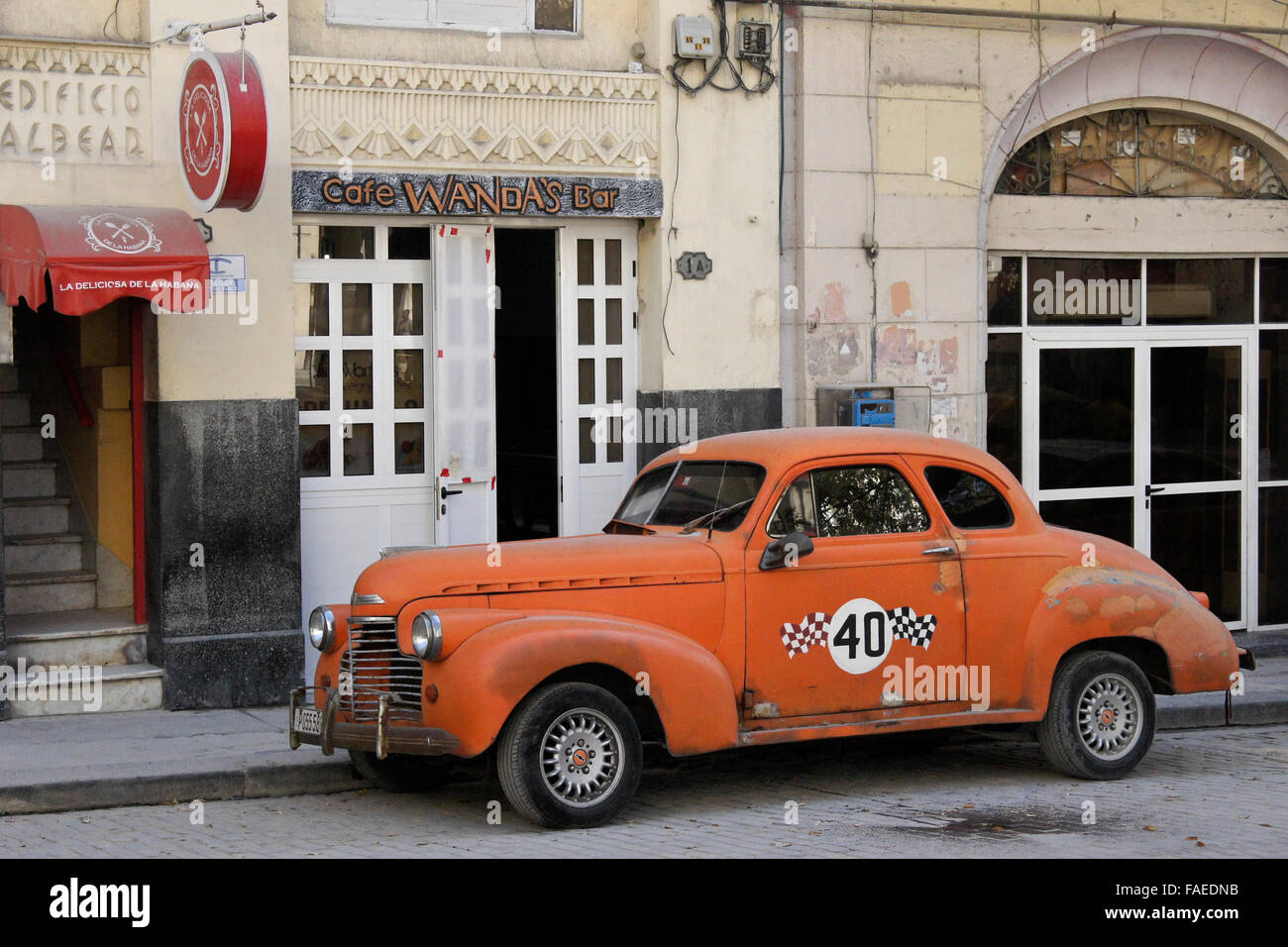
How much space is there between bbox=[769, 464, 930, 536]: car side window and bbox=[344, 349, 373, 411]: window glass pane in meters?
3.97

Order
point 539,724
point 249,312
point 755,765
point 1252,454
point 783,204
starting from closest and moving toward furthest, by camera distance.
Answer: point 539,724 → point 755,765 → point 249,312 → point 783,204 → point 1252,454

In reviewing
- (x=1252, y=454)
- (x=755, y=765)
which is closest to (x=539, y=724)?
(x=755, y=765)

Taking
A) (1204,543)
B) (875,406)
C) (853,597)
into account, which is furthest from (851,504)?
(1204,543)

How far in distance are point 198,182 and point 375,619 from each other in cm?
343

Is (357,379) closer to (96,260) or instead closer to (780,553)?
(96,260)

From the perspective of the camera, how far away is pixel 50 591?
11.5 metres

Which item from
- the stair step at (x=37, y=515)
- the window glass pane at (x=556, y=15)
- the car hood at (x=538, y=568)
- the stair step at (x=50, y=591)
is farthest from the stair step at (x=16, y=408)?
the car hood at (x=538, y=568)

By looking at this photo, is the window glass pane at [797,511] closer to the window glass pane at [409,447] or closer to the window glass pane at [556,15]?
the window glass pane at [409,447]

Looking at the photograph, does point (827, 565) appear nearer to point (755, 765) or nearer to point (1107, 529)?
point (755, 765)

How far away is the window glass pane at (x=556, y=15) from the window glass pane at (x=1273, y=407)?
21.5ft

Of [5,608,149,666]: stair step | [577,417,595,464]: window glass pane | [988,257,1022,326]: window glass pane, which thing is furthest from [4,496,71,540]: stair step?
[988,257,1022,326]: window glass pane

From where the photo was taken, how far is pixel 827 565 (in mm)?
8328

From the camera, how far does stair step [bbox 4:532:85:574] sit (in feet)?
38.2

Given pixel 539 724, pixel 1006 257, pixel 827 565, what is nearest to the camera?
pixel 539 724
